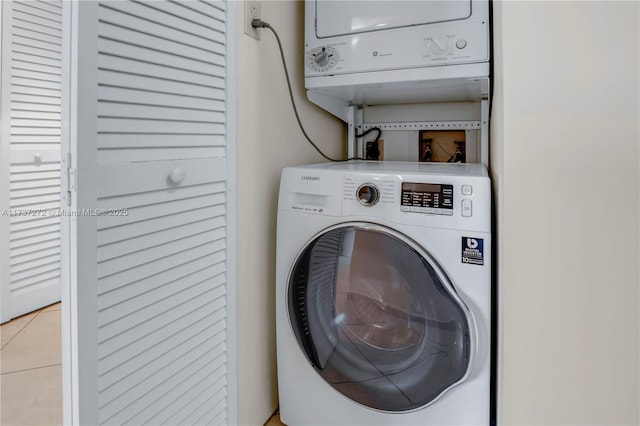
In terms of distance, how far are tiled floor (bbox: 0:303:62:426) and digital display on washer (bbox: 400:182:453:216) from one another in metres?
1.40

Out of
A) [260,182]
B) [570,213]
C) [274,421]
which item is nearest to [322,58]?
[260,182]

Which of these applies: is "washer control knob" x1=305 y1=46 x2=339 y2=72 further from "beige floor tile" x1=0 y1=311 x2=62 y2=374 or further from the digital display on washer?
"beige floor tile" x1=0 y1=311 x2=62 y2=374

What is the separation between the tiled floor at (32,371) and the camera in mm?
1308

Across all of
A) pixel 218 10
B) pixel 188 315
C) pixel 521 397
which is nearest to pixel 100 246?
pixel 188 315

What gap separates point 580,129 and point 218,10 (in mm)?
928

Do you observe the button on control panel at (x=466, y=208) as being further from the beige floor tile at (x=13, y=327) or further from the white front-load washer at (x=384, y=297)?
the beige floor tile at (x=13, y=327)

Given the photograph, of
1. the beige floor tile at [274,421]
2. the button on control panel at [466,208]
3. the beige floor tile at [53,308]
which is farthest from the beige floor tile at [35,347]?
the button on control panel at [466,208]

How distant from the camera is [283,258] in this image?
118cm

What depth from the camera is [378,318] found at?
1.09m

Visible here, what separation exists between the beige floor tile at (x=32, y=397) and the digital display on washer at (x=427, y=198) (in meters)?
1.40

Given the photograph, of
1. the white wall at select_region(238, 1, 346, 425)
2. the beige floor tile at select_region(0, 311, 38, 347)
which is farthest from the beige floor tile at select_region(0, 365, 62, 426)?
the white wall at select_region(238, 1, 346, 425)

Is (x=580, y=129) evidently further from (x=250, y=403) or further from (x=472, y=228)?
(x=250, y=403)

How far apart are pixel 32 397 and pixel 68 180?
A: 4.00 ft

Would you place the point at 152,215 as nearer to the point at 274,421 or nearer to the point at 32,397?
the point at 274,421
